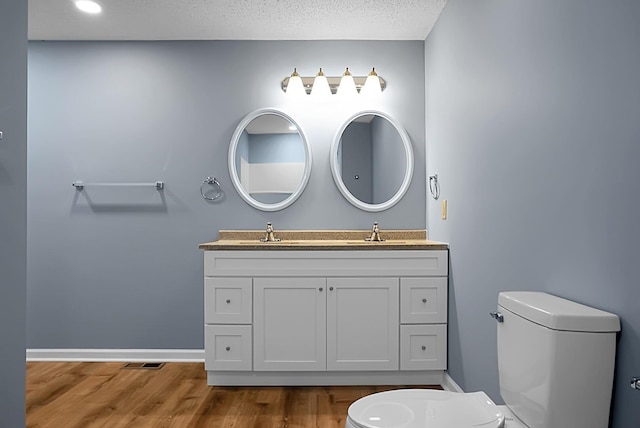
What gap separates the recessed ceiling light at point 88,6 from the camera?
266 centimetres

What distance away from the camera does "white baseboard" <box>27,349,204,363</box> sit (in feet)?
10.4

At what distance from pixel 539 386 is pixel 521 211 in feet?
2.20

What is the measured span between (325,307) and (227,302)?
559 mm

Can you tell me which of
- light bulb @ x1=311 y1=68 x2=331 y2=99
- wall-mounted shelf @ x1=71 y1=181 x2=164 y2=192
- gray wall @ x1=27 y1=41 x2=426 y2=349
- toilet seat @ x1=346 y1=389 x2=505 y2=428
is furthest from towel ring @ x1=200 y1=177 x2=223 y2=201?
toilet seat @ x1=346 y1=389 x2=505 y2=428

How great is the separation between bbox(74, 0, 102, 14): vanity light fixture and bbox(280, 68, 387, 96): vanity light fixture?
119 cm

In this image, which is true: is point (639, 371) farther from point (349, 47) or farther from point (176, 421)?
point (349, 47)

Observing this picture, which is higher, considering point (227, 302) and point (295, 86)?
point (295, 86)

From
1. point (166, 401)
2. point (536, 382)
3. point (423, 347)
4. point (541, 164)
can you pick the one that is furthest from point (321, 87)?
point (536, 382)

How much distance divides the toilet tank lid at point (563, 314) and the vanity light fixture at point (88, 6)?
2727mm

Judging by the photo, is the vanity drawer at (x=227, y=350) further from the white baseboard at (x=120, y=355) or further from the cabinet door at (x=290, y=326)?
the white baseboard at (x=120, y=355)

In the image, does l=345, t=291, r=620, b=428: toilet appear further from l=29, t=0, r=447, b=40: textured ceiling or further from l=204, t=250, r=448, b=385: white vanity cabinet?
l=29, t=0, r=447, b=40: textured ceiling

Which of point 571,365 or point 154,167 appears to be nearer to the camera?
point 571,365

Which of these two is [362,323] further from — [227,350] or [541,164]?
[541,164]

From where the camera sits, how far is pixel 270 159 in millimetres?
3195
